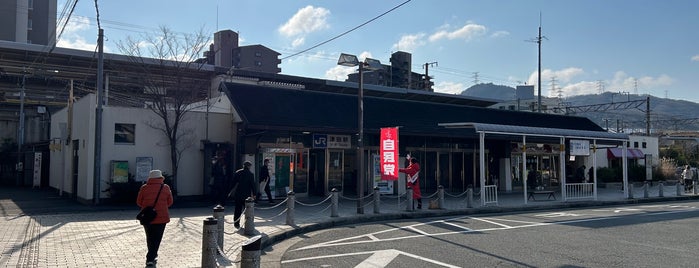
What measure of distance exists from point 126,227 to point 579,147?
18390mm

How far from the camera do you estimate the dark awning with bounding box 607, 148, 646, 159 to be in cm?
3459

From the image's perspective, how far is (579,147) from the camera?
22.3 m

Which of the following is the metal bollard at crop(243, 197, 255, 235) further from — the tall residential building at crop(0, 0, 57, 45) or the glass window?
the tall residential building at crop(0, 0, 57, 45)

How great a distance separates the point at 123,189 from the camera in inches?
693

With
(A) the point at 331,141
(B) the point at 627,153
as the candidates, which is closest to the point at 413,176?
(A) the point at 331,141

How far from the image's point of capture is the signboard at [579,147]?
2227 cm

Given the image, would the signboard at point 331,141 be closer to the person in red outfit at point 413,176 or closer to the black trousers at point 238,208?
the person in red outfit at point 413,176

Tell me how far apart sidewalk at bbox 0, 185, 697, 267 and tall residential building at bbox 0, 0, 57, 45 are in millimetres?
43319

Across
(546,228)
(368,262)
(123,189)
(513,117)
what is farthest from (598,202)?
(123,189)

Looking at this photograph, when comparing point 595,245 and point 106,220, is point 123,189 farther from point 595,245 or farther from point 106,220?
point 595,245

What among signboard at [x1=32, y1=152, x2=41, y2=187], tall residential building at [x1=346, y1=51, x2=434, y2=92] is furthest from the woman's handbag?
tall residential building at [x1=346, y1=51, x2=434, y2=92]

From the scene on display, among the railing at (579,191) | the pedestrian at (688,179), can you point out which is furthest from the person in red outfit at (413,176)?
the pedestrian at (688,179)

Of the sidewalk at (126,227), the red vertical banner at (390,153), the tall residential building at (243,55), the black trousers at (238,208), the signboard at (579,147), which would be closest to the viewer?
the sidewalk at (126,227)

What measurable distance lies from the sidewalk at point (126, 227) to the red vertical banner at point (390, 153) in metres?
1.26
